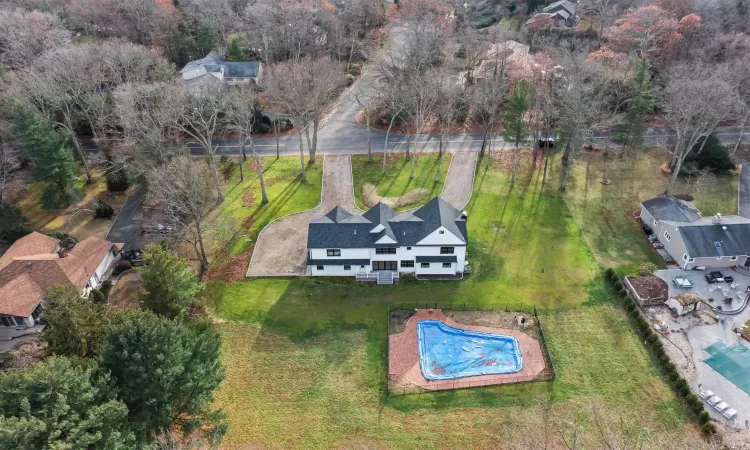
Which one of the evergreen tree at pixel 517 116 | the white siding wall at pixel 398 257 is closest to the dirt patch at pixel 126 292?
the white siding wall at pixel 398 257

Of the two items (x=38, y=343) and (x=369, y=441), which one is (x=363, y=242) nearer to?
(x=369, y=441)

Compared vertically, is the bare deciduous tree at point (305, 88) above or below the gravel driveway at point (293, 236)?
above

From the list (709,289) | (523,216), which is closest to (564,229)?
(523,216)

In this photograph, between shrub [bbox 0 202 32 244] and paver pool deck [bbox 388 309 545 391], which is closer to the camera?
paver pool deck [bbox 388 309 545 391]

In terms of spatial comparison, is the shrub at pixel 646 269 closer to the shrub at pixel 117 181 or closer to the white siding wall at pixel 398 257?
the white siding wall at pixel 398 257

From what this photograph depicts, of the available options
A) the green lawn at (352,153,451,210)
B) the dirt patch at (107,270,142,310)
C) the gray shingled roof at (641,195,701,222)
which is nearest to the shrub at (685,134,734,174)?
the gray shingled roof at (641,195,701,222)

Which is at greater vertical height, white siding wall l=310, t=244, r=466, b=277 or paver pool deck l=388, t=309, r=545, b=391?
white siding wall l=310, t=244, r=466, b=277

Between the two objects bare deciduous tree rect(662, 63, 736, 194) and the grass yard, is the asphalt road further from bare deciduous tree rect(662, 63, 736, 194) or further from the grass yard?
bare deciduous tree rect(662, 63, 736, 194)
